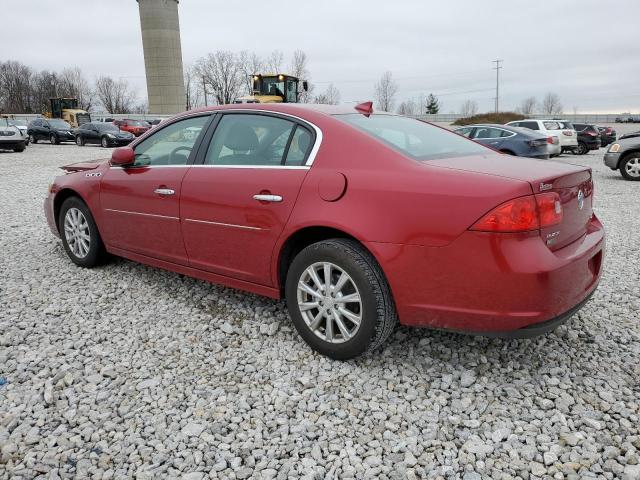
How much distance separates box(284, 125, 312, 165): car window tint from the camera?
3.09 m

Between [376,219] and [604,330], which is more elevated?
[376,219]

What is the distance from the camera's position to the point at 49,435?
2.42m

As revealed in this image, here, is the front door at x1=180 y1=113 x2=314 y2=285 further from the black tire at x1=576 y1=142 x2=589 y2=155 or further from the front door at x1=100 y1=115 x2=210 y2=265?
the black tire at x1=576 y1=142 x2=589 y2=155

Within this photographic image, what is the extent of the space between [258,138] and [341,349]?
150 cm

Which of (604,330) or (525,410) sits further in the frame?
(604,330)

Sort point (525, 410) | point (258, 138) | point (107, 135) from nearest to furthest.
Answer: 1. point (525, 410)
2. point (258, 138)
3. point (107, 135)

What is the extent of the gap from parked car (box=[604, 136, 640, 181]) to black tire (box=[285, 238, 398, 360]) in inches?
466

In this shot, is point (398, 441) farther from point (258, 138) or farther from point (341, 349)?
point (258, 138)

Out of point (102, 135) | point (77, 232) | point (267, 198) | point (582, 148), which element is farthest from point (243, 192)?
point (102, 135)

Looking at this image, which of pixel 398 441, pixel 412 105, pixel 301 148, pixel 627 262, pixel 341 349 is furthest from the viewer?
pixel 412 105

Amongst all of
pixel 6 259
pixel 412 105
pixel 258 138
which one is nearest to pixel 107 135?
pixel 6 259

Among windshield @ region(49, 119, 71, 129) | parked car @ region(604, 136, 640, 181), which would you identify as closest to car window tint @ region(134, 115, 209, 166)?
parked car @ region(604, 136, 640, 181)

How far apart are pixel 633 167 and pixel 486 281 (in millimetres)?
11987

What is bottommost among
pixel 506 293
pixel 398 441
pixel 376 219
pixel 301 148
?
pixel 398 441
